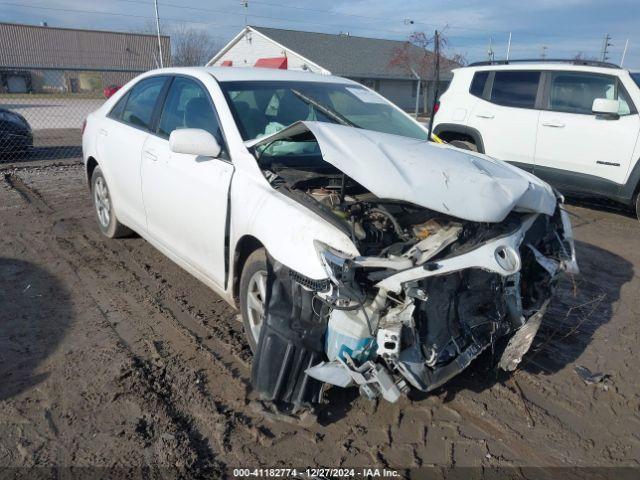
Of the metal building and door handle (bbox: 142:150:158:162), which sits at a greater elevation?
door handle (bbox: 142:150:158:162)

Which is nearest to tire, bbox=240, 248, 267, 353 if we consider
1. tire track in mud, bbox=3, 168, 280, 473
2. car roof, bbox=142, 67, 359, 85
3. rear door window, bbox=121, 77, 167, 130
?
tire track in mud, bbox=3, 168, 280, 473

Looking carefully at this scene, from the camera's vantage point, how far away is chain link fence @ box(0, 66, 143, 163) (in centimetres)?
1057

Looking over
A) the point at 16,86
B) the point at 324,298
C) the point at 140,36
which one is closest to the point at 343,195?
the point at 324,298

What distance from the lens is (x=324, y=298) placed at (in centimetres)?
256

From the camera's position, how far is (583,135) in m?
6.95

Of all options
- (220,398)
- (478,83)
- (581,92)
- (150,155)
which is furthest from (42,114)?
(220,398)

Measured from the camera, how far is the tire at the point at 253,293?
3.11 metres

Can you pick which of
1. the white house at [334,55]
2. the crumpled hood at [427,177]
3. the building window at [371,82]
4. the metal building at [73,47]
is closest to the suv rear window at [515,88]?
the crumpled hood at [427,177]

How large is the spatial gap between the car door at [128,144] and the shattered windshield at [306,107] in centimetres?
110

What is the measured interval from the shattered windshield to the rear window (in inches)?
171

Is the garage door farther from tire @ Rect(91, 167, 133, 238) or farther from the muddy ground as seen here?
the muddy ground

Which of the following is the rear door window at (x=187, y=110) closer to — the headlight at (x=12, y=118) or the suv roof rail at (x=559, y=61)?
the suv roof rail at (x=559, y=61)

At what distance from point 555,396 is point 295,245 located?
6.05ft

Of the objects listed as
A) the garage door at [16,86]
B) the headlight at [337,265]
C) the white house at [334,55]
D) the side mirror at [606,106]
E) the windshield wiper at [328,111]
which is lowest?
the garage door at [16,86]
